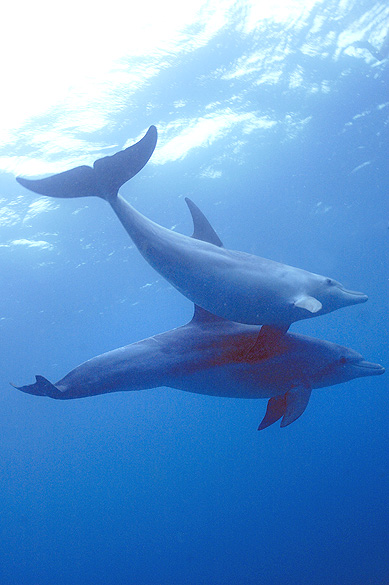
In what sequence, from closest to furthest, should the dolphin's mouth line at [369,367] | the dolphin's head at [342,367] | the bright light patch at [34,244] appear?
the dolphin's head at [342,367] → the dolphin's mouth line at [369,367] → the bright light patch at [34,244]

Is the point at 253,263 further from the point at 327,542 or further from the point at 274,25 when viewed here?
the point at 327,542

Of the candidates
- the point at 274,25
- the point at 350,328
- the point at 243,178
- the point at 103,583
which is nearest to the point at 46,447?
the point at 103,583

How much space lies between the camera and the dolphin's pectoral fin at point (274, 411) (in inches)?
238

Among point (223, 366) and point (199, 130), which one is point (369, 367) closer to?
point (223, 366)

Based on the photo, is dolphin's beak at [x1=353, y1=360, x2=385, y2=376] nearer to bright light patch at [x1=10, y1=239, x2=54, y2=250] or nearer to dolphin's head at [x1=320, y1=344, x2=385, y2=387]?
dolphin's head at [x1=320, y1=344, x2=385, y2=387]

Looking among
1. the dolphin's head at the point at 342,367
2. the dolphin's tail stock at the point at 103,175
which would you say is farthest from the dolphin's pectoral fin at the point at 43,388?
the dolphin's head at the point at 342,367

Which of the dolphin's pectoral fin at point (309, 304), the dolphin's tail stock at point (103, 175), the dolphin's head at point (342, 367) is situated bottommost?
the dolphin's head at point (342, 367)

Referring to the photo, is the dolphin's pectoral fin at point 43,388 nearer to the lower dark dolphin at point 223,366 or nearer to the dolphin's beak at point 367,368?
the lower dark dolphin at point 223,366

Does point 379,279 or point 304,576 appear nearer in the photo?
point 304,576

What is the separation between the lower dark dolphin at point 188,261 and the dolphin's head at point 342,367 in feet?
5.22

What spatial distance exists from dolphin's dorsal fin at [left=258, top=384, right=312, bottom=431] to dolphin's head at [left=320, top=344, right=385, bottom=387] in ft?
1.53

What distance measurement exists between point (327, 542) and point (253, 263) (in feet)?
78.2

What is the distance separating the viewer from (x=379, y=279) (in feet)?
120

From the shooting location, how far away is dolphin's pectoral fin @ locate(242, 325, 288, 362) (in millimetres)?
5668
